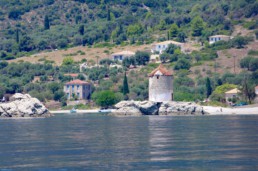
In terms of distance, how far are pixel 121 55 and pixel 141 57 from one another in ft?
22.3

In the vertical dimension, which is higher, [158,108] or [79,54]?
[79,54]

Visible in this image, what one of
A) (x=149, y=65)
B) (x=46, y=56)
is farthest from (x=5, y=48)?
(x=149, y=65)

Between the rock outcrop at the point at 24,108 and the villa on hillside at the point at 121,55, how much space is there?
46.9 meters

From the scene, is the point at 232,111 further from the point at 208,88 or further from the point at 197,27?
the point at 197,27

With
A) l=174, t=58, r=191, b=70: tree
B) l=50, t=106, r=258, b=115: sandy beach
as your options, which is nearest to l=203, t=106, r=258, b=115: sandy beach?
l=50, t=106, r=258, b=115: sandy beach

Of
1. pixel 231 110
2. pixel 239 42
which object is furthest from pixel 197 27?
pixel 231 110

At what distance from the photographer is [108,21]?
6467 inches

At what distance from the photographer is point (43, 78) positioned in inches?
4503

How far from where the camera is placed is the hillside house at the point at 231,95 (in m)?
93.0

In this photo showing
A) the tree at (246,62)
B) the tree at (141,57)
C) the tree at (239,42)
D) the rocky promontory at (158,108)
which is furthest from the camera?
the tree at (239,42)

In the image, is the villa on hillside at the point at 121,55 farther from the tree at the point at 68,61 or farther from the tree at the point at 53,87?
the tree at the point at 53,87

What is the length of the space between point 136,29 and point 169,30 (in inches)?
277

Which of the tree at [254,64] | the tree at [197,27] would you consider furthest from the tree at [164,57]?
the tree at [254,64]

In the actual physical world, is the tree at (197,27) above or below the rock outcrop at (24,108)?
above
